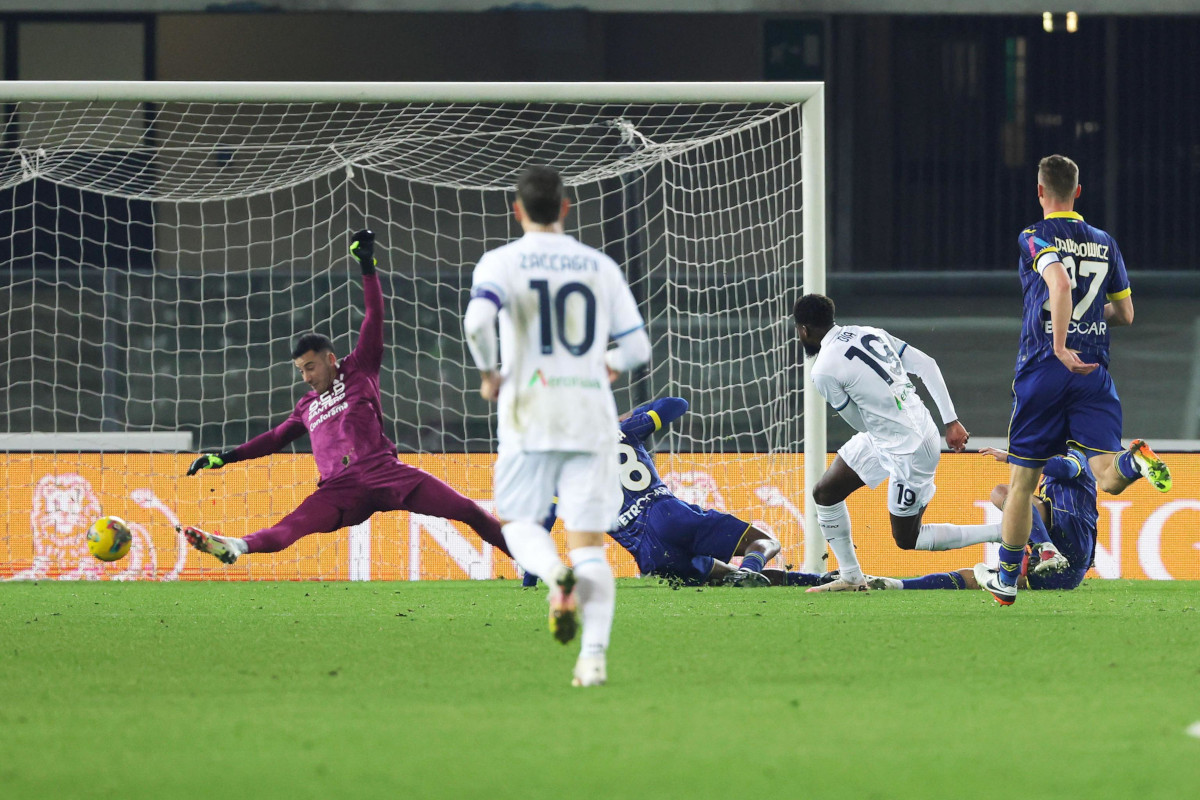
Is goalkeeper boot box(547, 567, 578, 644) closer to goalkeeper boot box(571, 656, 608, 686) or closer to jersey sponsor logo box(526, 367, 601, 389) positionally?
goalkeeper boot box(571, 656, 608, 686)

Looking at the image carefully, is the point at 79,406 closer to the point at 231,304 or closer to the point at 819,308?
the point at 231,304

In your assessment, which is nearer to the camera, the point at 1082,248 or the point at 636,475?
the point at 1082,248

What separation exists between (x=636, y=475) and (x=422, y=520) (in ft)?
8.01

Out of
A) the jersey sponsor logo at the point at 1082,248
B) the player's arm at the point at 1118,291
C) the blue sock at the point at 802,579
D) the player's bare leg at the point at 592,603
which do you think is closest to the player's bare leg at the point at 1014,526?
the player's arm at the point at 1118,291

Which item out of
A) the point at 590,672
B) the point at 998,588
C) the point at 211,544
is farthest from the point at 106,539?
the point at 998,588

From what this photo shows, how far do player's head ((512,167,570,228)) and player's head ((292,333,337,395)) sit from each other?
3902 millimetres

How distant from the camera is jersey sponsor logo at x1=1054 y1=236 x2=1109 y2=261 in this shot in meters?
6.02

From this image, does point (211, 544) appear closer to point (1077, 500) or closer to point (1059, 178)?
point (1059, 178)

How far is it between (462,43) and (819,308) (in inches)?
432

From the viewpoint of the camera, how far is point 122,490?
32.0 ft

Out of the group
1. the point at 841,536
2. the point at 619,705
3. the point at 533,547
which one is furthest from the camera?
the point at 841,536

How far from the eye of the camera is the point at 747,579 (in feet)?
26.0

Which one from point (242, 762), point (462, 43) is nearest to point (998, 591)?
point (242, 762)

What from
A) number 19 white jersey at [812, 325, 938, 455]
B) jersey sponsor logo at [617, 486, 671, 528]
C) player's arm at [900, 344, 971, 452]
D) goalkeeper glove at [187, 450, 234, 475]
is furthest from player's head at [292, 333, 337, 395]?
player's arm at [900, 344, 971, 452]
